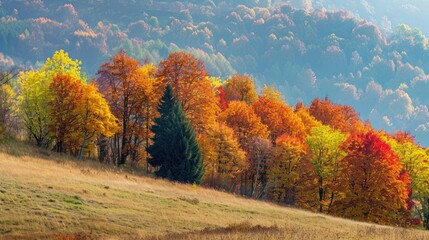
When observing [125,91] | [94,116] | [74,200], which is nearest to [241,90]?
[125,91]

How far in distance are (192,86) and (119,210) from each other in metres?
33.6

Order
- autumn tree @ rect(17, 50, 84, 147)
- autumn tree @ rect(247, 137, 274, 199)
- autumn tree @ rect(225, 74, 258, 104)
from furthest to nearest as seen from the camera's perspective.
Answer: autumn tree @ rect(225, 74, 258, 104), autumn tree @ rect(247, 137, 274, 199), autumn tree @ rect(17, 50, 84, 147)

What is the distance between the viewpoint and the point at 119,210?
29.7 metres

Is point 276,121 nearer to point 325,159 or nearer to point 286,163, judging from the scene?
point 286,163

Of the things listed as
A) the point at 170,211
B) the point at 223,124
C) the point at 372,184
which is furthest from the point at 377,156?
the point at 170,211

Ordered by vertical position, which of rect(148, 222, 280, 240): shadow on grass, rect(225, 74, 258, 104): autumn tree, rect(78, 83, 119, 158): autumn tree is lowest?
rect(148, 222, 280, 240): shadow on grass

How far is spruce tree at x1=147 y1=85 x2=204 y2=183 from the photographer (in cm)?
5200

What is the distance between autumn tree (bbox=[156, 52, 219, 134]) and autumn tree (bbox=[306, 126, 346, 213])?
15568 millimetres

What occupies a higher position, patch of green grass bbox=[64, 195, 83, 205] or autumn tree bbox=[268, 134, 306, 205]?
autumn tree bbox=[268, 134, 306, 205]

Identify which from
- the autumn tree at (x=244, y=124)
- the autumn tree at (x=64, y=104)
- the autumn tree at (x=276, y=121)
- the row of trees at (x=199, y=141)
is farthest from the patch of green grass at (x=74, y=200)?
the autumn tree at (x=276, y=121)

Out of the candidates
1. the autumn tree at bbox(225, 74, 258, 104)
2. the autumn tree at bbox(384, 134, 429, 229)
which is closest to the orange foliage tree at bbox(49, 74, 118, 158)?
the autumn tree at bbox(225, 74, 258, 104)

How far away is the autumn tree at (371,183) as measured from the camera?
5466 cm

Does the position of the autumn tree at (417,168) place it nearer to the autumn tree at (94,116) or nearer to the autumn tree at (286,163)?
the autumn tree at (286,163)

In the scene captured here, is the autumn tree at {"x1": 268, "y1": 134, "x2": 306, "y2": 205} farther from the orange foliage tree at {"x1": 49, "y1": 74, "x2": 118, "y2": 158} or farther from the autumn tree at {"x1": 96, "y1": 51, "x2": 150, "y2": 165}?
the orange foliage tree at {"x1": 49, "y1": 74, "x2": 118, "y2": 158}
